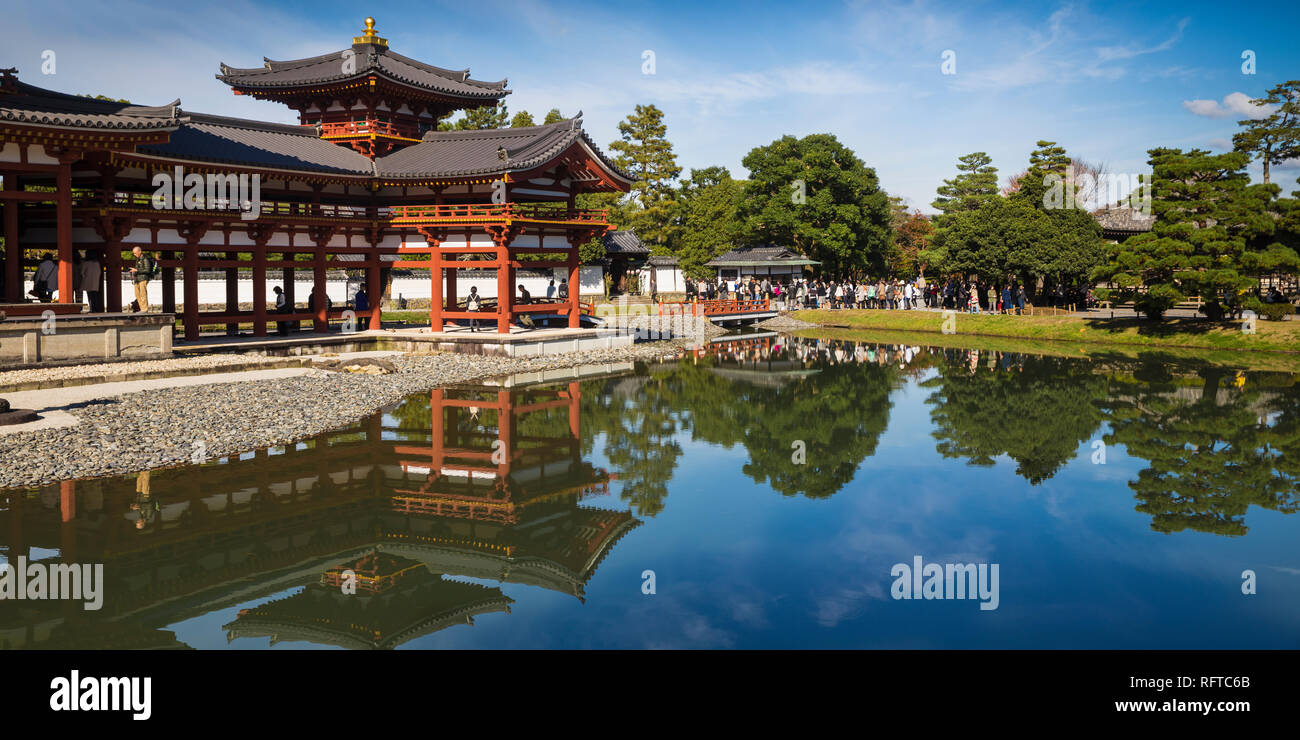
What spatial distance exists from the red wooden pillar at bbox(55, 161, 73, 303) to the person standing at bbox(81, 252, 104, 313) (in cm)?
264

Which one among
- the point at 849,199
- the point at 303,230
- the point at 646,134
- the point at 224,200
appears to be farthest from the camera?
the point at 646,134

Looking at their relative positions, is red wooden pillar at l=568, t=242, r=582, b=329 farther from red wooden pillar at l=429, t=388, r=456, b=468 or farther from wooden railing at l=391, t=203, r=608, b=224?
red wooden pillar at l=429, t=388, r=456, b=468

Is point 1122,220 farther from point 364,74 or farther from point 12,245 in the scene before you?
point 12,245

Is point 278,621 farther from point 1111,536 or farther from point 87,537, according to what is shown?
point 1111,536

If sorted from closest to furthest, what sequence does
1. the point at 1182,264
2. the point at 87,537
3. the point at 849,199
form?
the point at 87,537
the point at 1182,264
the point at 849,199

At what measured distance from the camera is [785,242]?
5597 cm

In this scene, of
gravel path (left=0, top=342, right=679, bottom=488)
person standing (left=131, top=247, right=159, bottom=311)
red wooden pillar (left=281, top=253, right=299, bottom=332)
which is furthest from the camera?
red wooden pillar (left=281, top=253, right=299, bottom=332)

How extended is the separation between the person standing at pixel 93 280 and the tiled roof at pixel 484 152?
9.18 meters

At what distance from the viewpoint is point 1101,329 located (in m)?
37.8

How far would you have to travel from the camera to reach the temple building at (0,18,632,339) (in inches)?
826

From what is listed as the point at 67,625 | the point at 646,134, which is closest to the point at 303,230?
the point at 67,625

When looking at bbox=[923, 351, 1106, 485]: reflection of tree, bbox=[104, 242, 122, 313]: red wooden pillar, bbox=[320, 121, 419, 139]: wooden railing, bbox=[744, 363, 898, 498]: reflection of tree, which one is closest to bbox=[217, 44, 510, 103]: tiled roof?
bbox=[320, 121, 419, 139]: wooden railing

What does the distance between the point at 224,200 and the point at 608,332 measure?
14.7 metres

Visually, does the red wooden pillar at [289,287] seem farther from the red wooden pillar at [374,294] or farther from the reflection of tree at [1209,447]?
the reflection of tree at [1209,447]
